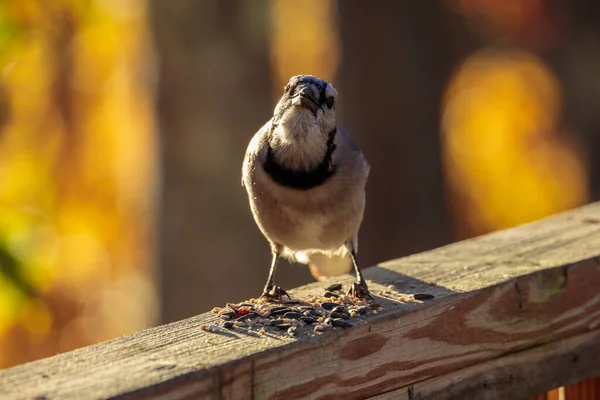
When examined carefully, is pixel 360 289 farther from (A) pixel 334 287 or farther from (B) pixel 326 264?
(B) pixel 326 264

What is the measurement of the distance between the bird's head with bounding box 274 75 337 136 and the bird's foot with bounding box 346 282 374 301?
1.99ft

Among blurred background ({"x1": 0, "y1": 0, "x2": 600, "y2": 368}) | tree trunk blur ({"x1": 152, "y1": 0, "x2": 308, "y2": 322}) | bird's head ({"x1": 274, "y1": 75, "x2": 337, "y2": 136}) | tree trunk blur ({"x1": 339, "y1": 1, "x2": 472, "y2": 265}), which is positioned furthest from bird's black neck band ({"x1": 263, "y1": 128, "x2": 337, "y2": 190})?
tree trunk blur ({"x1": 339, "y1": 1, "x2": 472, "y2": 265})

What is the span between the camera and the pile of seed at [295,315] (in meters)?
1.97

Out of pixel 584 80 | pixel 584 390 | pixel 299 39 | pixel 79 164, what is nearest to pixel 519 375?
pixel 584 390

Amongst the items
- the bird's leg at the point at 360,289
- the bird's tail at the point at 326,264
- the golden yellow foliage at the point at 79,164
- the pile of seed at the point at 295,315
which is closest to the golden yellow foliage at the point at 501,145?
the golden yellow foliage at the point at 79,164

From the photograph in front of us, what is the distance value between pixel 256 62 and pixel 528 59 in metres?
5.88

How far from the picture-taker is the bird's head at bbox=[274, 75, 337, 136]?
2807 mm

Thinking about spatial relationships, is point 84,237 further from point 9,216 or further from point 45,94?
point 9,216

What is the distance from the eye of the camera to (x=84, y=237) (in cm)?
907

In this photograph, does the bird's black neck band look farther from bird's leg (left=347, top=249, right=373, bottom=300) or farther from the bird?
bird's leg (left=347, top=249, right=373, bottom=300)

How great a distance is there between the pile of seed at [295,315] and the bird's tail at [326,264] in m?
0.84

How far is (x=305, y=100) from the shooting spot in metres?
2.79

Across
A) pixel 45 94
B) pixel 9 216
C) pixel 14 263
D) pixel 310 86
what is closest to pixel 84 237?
pixel 45 94

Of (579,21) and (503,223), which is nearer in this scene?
(579,21)
